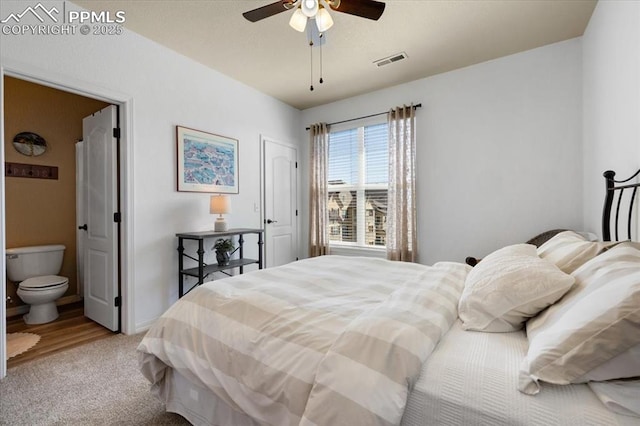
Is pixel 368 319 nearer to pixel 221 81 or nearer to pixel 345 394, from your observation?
pixel 345 394

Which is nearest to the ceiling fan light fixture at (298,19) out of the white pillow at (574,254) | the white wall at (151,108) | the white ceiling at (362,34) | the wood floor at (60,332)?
the white ceiling at (362,34)

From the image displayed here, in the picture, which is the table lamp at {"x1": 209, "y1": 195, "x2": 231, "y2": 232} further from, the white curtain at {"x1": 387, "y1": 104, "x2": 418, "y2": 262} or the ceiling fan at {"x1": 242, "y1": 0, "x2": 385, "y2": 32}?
the white curtain at {"x1": 387, "y1": 104, "x2": 418, "y2": 262}

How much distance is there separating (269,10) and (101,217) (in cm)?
249

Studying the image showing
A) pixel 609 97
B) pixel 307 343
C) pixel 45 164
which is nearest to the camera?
pixel 307 343

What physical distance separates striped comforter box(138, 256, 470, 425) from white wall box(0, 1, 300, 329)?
1576mm

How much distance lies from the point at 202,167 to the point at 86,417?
237cm

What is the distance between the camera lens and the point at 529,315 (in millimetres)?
1075

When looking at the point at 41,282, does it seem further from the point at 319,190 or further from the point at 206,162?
the point at 319,190

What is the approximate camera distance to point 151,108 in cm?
288

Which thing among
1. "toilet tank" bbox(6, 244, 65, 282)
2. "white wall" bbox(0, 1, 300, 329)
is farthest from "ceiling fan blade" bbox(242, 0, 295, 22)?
"toilet tank" bbox(6, 244, 65, 282)

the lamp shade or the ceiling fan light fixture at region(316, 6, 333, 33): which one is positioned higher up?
the ceiling fan light fixture at region(316, 6, 333, 33)

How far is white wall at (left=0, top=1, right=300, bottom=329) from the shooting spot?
2281mm

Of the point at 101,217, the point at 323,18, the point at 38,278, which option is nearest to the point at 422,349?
the point at 323,18

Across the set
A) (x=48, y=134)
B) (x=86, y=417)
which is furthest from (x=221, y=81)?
(x=86, y=417)
